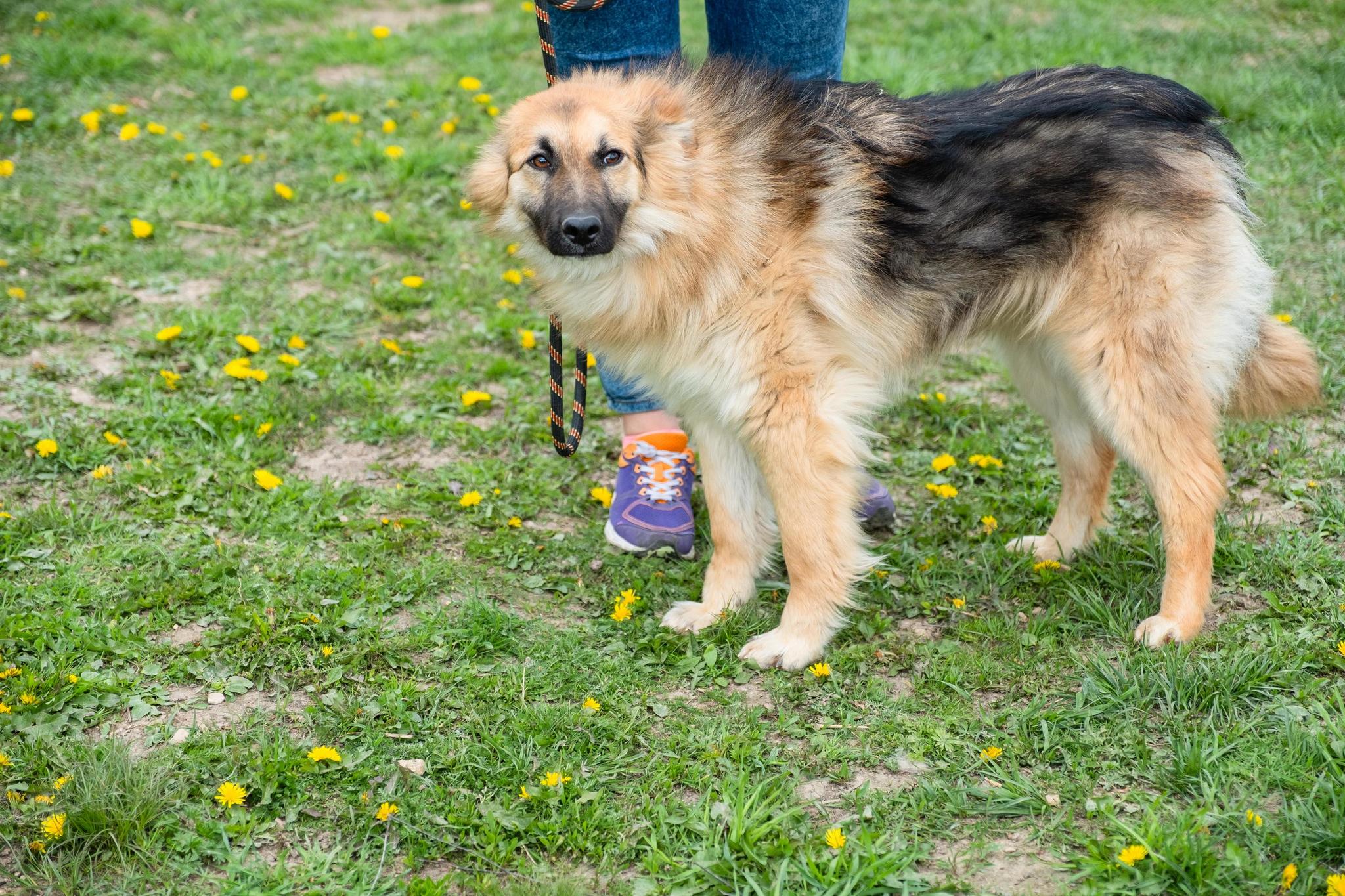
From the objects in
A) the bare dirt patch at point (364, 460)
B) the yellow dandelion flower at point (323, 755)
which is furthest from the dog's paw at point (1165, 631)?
the bare dirt patch at point (364, 460)

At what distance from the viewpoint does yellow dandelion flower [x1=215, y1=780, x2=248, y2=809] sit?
240 cm

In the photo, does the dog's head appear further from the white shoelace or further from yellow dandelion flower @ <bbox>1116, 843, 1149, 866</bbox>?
yellow dandelion flower @ <bbox>1116, 843, 1149, 866</bbox>

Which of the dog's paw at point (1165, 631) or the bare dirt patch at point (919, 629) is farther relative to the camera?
the bare dirt patch at point (919, 629)

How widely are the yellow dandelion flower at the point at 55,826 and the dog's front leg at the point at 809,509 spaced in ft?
5.38

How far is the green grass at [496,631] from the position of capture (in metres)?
2.31

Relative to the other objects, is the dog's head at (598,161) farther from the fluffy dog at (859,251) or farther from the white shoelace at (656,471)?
the white shoelace at (656,471)

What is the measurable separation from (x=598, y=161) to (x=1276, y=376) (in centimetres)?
198

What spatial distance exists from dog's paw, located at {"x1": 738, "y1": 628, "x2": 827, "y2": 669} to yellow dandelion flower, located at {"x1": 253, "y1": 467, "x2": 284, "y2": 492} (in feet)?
5.44

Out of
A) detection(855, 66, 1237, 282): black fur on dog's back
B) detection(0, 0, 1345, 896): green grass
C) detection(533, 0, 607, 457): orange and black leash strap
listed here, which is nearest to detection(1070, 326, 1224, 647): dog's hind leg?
detection(0, 0, 1345, 896): green grass

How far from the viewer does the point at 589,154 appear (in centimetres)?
285

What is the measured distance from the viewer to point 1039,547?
137 inches

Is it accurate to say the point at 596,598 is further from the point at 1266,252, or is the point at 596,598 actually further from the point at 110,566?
the point at 1266,252

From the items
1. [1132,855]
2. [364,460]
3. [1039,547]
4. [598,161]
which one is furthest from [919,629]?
[364,460]

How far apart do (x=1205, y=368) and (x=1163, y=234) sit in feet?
1.25
